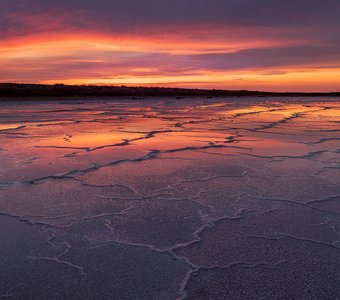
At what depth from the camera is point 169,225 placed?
2404 mm

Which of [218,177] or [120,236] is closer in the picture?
[120,236]

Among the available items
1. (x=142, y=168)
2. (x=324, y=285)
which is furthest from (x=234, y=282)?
(x=142, y=168)

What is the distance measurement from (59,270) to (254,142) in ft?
14.2

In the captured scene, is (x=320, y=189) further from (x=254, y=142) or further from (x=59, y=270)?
(x=254, y=142)

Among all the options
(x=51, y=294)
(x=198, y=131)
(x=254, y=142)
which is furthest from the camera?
(x=198, y=131)

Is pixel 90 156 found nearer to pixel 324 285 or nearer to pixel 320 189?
pixel 320 189

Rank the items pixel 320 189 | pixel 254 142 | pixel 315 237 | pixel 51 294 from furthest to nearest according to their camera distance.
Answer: pixel 254 142 < pixel 320 189 < pixel 315 237 < pixel 51 294

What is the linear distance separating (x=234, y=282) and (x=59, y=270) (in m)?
0.79

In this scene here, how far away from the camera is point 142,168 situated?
154 inches

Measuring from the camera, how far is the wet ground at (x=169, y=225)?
1.71 m

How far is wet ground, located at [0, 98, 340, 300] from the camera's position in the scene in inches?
67.5

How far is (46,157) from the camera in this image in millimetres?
4492

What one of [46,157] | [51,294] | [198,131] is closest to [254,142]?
[198,131]

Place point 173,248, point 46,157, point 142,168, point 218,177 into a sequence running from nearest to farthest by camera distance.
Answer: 1. point 173,248
2. point 218,177
3. point 142,168
4. point 46,157
